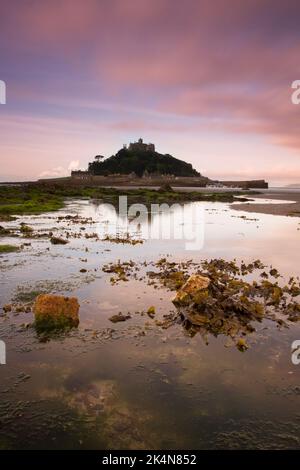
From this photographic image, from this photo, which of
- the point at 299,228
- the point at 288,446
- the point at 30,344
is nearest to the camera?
the point at 288,446

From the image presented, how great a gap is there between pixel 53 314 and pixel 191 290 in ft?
13.2

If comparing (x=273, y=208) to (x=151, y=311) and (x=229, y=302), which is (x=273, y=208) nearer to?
(x=229, y=302)

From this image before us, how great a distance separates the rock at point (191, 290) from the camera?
1077cm

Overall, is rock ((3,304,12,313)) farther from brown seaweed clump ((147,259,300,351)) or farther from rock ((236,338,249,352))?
rock ((236,338,249,352))

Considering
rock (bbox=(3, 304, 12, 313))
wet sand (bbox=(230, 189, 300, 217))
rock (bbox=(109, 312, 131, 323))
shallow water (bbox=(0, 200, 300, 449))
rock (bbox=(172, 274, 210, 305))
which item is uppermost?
wet sand (bbox=(230, 189, 300, 217))

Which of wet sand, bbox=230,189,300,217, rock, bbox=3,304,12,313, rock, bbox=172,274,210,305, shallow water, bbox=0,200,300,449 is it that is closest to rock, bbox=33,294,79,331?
shallow water, bbox=0,200,300,449

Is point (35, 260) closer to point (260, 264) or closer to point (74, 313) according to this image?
point (74, 313)

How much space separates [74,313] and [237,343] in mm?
4230

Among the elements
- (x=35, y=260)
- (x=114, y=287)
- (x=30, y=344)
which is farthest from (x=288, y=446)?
(x=35, y=260)

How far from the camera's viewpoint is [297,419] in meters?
6.08

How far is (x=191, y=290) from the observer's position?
35.9 ft

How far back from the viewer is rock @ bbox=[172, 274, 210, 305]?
1077 centimetres

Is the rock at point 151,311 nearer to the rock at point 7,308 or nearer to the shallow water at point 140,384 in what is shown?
the shallow water at point 140,384

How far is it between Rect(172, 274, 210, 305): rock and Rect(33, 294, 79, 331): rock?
310 cm
